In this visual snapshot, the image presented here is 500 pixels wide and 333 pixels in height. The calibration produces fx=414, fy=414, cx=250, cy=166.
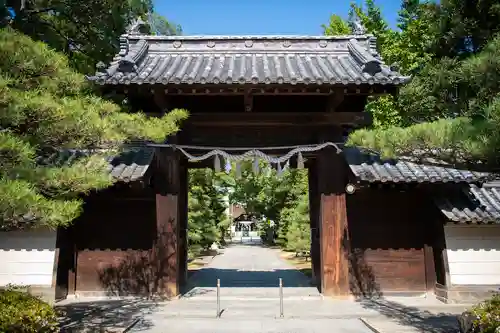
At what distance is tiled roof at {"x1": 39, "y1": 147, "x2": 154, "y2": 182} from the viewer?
9.58 metres

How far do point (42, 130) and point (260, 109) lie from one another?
620cm

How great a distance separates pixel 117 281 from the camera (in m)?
10.9

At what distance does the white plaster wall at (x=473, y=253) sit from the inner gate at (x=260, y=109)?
2632mm

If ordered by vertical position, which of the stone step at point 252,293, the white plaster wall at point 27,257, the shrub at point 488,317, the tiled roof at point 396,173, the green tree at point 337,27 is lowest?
the stone step at point 252,293

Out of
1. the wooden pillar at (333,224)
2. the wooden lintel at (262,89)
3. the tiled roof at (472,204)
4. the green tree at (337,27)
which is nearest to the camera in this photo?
the wooden lintel at (262,89)

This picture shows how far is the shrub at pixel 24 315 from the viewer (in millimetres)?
5734

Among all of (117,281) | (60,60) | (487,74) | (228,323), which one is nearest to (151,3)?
(117,281)

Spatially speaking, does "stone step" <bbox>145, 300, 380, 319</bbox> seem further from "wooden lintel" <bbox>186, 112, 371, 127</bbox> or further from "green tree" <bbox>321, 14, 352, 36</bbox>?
"green tree" <bbox>321, 14, 352, 36</bbox>

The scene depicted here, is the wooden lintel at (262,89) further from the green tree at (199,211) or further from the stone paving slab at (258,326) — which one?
the green tree at (199,211)

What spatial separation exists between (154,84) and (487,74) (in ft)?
22.4

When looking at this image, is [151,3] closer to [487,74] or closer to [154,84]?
[154,84]

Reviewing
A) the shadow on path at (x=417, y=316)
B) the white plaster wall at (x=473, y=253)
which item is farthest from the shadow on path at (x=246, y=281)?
the white plaster wall at (x=473, y=253)

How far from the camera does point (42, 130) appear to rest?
18.6 ft

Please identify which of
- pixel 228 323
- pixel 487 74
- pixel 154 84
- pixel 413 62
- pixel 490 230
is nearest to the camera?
pixel 487 74
